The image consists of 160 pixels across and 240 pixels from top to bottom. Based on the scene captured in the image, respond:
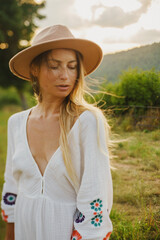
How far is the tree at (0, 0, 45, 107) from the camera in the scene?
676 centimetres

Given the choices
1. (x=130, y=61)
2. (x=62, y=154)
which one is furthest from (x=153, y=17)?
(x=62, y=154)

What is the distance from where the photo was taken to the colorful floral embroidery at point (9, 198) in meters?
1.64

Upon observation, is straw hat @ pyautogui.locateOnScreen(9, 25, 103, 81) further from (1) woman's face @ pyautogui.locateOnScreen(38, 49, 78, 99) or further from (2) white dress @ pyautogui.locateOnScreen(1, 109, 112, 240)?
(2) white dress @ pyautogui.locateOnScreen(1, 109, 112, 240)

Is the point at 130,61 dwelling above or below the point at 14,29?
below

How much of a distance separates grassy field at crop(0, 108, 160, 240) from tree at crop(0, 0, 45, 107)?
20.5ft

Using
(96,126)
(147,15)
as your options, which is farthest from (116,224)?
(147,15)

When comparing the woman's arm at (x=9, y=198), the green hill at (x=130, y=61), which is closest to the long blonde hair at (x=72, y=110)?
the green hill at (x=130, y=61)

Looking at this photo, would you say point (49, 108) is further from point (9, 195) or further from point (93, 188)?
point (9, 195)

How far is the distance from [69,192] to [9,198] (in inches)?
25.1

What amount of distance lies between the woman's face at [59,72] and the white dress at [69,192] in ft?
0.75

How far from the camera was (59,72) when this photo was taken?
1.28 metres

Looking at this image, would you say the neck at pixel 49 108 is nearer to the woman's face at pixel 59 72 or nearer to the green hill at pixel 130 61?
the woman's face at pixel 59 72

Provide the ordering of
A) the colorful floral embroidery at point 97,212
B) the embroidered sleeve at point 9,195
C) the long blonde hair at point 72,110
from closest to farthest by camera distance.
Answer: the colorful floral embroidery at point 97,212 < the long blonde hair at point 72,110 < the embroidered sleeve at point 9,195

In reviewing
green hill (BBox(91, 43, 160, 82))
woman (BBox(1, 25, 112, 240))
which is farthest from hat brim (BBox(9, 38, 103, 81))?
green hill (BBox(91, 43, 160, 82))
